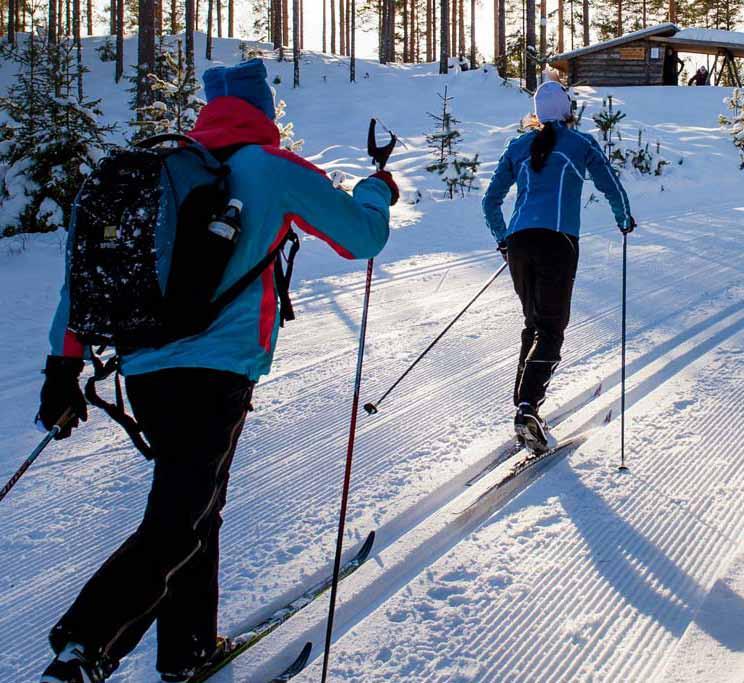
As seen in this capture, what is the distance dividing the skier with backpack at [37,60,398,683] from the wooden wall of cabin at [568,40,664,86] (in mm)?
31779

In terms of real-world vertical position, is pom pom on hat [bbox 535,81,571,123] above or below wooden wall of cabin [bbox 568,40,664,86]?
below

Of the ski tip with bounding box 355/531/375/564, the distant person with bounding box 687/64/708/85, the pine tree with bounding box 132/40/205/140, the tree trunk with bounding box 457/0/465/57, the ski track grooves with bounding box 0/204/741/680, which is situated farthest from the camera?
the tree trunk with bounding box 457/0/465/57


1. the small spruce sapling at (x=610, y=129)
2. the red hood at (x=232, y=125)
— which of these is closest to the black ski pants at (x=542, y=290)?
the red hood at (x=232, y=125)

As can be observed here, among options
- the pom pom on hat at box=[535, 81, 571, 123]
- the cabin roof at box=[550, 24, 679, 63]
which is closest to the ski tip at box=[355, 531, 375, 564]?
A: the pom pom on hat at box=[535, 81, 571, 123]

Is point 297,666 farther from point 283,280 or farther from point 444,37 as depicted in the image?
point 444,37

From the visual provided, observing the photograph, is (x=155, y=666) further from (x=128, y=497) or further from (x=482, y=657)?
(x=128, y=497)

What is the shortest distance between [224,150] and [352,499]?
205 cm

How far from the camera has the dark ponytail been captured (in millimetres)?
4141

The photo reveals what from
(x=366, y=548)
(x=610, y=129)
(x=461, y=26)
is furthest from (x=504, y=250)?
(x=461, y=26)

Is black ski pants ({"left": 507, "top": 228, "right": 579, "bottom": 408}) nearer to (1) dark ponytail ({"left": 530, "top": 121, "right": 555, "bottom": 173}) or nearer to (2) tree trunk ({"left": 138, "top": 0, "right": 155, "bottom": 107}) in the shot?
(1) dark ponytail ({"left": 530, "top": 121, "right": 555, "bottom": 173})

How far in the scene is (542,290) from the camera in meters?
4.25

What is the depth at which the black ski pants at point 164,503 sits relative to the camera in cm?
187

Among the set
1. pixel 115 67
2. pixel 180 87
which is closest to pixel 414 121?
pixel 180 87

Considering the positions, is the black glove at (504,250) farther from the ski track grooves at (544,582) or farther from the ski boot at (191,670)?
the ski boot at (191,670)
